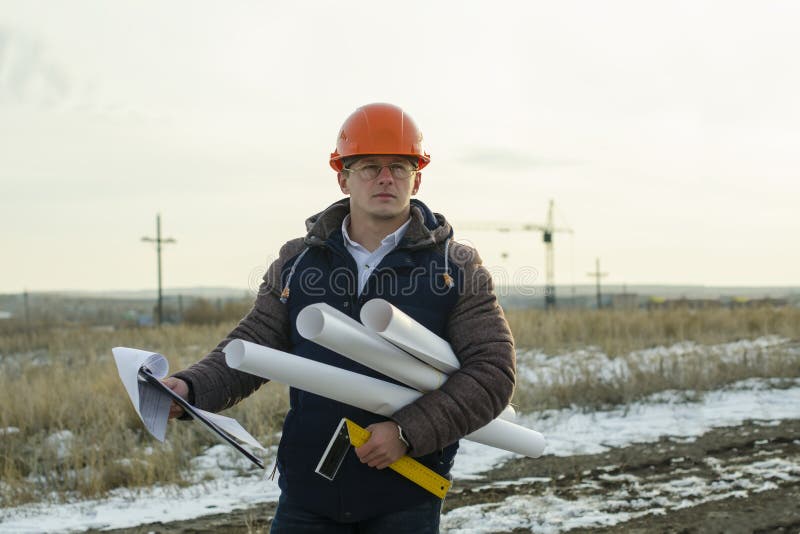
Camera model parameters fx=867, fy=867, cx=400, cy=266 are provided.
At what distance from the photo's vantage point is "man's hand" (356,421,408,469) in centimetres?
238

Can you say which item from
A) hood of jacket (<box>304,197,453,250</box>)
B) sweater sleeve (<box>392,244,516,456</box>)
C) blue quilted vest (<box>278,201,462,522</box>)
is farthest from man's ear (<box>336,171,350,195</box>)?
sweater sleeve (<box>392,244,516,456</box>)

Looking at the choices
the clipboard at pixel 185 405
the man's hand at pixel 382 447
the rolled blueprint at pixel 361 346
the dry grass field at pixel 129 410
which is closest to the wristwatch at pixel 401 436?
the man's hand at pixel 382 447

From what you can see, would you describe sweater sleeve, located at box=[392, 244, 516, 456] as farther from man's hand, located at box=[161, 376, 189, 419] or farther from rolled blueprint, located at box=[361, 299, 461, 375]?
man's hand, located at box=[161, 376, 189, 419]

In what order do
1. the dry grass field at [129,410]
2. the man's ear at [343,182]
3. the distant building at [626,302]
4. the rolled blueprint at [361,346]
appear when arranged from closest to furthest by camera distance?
the rolled blueprint at [361,346] < the man's ear at [343,182] < the dry grass field at [129,410] < the distant building at [626,302]

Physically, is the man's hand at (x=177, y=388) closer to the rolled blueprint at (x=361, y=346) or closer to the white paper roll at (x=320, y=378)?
the white paper roll at (x=320, y=378)

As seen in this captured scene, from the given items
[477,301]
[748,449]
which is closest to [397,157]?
[477,301]

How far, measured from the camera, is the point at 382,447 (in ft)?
7.78

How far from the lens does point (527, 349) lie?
14.1 m

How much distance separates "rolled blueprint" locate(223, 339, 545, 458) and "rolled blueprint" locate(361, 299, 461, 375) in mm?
131

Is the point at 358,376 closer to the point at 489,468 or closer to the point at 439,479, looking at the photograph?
the point at 439,479

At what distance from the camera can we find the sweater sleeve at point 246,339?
2.68m

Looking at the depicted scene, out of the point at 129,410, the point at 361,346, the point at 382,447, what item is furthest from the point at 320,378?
the point at 129,410

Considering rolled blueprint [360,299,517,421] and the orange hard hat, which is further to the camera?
the orange hard hat

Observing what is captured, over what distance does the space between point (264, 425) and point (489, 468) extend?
2.20 m
